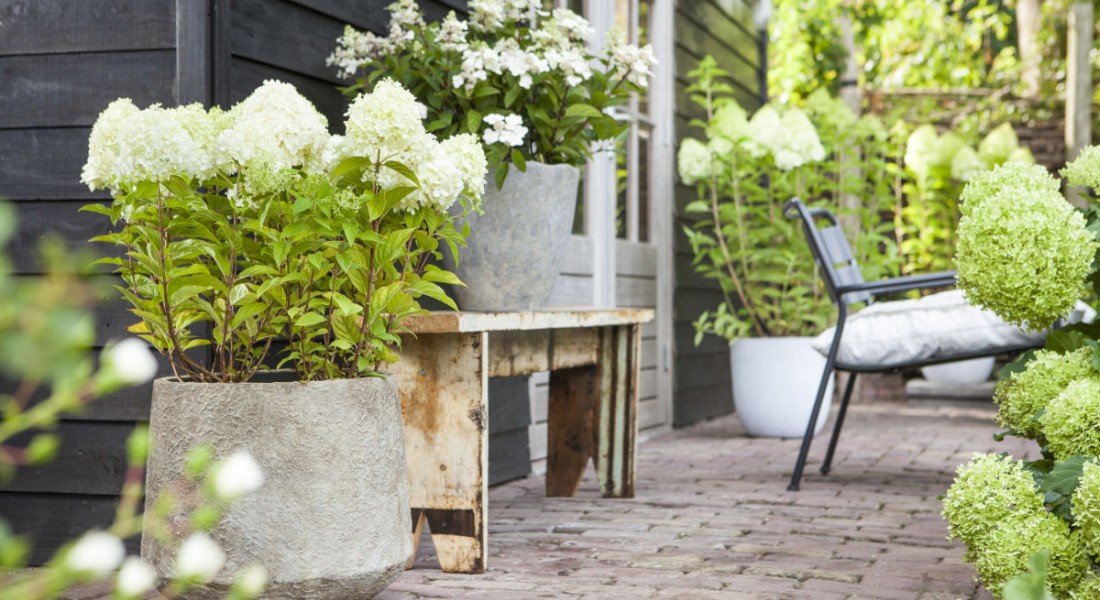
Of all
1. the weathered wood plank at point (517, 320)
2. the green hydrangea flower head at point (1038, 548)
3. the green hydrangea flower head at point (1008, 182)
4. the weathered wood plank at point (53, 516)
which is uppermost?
the green hydrangea flower head at point (1008, 182)

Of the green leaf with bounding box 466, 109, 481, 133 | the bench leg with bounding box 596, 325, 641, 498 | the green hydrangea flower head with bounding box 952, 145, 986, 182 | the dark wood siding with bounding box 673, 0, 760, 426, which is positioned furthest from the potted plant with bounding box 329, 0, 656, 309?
the green hydrangea flower head with bounding box 952, 145, 986, 182

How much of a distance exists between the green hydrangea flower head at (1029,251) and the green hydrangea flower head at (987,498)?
255mm

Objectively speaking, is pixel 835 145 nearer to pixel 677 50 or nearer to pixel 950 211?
pixel 677 50

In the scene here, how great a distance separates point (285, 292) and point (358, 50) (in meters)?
0.87

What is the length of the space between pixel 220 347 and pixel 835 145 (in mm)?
3914

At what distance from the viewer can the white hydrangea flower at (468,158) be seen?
2090mm

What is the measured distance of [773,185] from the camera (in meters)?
4.93

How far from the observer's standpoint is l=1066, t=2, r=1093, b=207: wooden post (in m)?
6.82

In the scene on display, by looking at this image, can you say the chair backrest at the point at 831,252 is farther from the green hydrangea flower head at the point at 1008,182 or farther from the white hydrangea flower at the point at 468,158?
the white hydrangea flower at the point at 468,158

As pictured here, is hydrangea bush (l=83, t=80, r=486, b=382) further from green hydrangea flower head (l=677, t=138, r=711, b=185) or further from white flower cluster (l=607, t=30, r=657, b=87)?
green hydrangea flower head (l=677, t=138, r=711, b=185)

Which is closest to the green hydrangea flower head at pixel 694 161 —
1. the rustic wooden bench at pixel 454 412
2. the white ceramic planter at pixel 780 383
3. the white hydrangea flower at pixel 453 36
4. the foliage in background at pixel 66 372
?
the white ceramic planter at pixel 780 383

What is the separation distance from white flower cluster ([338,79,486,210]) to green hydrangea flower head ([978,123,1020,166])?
5522mm

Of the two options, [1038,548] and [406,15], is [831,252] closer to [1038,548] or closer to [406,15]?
[406,15]

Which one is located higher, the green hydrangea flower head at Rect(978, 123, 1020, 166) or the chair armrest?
the green hydrangea flower head at Rect(978, 123, 1020, 166)
